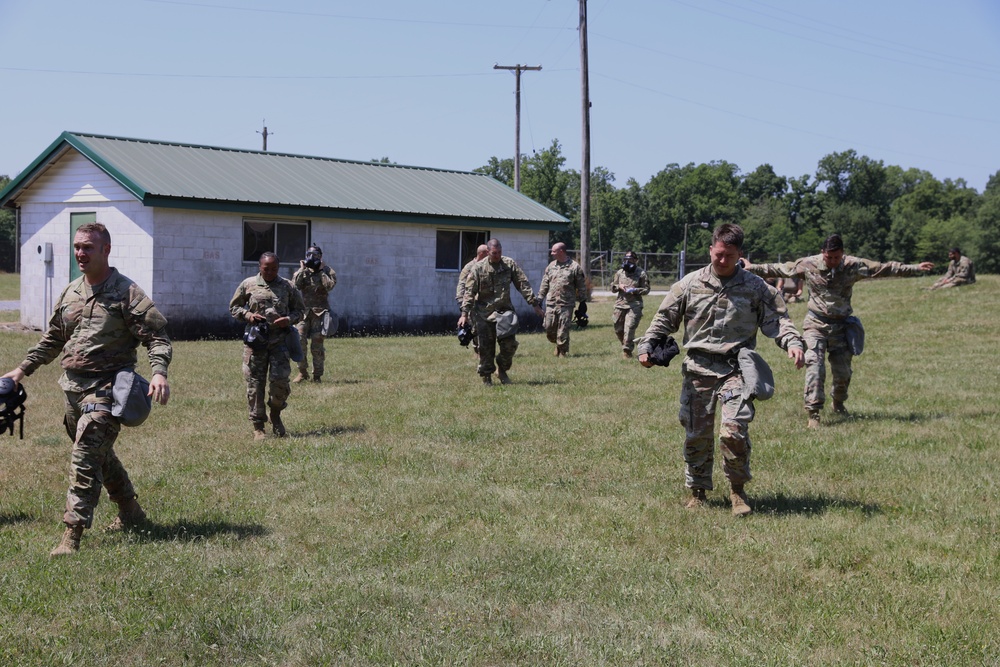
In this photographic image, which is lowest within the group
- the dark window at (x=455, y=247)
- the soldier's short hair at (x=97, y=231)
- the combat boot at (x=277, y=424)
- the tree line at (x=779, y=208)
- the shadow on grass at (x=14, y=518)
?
the shadow on grass at (x=14, y=518)

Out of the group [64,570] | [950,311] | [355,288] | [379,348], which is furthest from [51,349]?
[950,311]

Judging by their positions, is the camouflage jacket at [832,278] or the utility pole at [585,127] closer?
the camouflage jacket at [832,278]

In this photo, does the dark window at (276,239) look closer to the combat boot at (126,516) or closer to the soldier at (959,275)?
the soldier at (959,275)

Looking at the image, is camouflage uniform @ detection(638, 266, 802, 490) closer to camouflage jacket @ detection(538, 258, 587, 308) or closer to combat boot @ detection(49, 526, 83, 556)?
combat boot @ detection(49, 526, 83, 556)

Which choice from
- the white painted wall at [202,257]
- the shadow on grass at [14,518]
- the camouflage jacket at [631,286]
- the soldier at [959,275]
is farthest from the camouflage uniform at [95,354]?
the soldier at [959,275]

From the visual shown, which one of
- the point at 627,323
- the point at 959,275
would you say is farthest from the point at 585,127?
the point at 627,323

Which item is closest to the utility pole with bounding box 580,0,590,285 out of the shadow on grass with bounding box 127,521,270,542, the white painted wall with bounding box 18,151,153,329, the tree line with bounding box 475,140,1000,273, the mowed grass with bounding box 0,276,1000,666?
the white painted wall with bounding box 18,151,153,329

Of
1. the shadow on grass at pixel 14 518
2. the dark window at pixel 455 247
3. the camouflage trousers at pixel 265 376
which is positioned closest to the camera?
the shadow on grass at pixel 14 518

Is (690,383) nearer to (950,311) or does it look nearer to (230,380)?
(230,380)

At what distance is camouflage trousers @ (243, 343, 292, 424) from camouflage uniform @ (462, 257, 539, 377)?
4.29 m

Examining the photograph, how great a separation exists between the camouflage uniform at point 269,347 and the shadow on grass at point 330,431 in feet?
1.10

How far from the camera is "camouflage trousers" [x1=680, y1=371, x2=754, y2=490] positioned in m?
7.51

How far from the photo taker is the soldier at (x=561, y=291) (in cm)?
1941

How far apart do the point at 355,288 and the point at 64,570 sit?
779 inches
